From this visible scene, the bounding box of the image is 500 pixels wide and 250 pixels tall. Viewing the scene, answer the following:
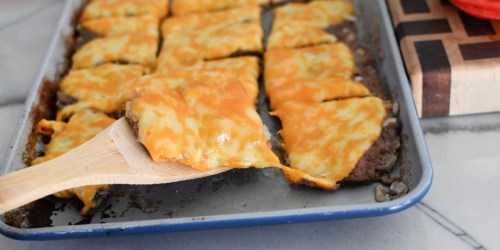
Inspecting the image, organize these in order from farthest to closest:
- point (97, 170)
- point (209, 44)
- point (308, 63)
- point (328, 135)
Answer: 1. point (209, 44)
2. point (308, 63)
3. point (328, 135)
4. point (97, 170)

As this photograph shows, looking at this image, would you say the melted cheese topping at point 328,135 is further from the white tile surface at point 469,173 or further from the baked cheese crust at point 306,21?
the baked cheese crust at point 306,21

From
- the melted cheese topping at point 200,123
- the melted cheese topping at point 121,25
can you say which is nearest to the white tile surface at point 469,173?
the melted cheese topping at point 200,123

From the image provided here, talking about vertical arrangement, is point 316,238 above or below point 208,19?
below

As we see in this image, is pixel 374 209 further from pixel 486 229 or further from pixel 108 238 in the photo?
pixel 108 238

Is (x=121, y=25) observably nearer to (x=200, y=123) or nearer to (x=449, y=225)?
(x=200, y=123)

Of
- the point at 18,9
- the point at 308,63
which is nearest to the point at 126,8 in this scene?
the point at 18,9
